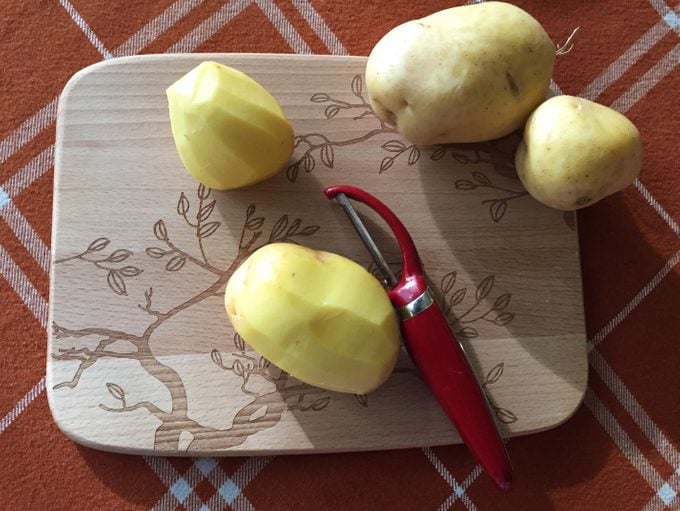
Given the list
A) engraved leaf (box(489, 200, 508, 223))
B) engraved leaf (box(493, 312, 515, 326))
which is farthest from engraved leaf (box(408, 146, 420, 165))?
engraved leaf (box(493, 312, 515, 326))

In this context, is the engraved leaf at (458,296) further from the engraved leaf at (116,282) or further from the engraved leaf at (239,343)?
the engraved leaf at (116,282)

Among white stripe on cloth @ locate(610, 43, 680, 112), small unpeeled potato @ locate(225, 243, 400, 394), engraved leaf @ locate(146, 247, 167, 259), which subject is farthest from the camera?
white stripe on cloth @ locate(610, 43, 680, 112)

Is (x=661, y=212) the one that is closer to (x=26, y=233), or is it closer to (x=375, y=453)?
(x=375, y=453)

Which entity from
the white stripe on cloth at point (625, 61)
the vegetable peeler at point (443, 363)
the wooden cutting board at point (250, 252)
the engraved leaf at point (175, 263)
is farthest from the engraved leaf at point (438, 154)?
the engraved leaf at point (175, 263)

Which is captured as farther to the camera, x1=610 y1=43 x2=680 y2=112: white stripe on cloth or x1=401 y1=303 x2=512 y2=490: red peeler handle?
x1=610 y1=43 x2=680 y2=112: white stripe on cloth

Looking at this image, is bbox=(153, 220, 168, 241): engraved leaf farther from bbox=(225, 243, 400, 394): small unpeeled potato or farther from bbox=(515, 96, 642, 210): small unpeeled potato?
bbox=(515, 96, 642, 210): small unpeeled potato

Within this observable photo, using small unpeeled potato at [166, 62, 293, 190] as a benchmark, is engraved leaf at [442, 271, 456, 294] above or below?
below
